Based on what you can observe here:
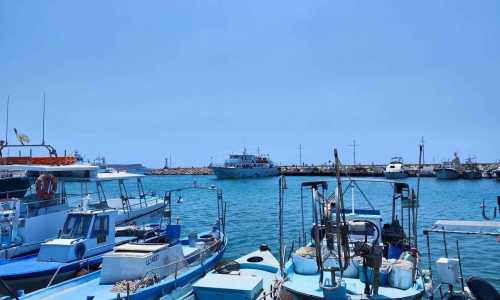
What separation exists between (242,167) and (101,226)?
9749 centimetres

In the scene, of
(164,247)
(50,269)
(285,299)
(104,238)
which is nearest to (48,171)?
(104,238)

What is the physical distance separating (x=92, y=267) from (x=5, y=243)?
4256mm

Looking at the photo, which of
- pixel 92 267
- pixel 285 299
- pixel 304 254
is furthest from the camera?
pixel 92 267

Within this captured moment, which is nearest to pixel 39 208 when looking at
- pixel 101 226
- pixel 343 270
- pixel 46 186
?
pixel 46 186

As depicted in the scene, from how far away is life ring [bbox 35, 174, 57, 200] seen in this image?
19.1 m

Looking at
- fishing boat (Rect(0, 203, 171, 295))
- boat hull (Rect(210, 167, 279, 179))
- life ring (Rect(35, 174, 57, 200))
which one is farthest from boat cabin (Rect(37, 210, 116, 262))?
boat hull (Rect(210, 167, 279, 179))

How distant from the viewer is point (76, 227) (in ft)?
54.7

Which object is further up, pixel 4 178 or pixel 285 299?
pixel 4 178

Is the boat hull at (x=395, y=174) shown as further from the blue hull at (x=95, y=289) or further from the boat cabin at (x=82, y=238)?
the blue hull at (x=95, y=289)

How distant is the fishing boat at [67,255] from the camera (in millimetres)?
14102

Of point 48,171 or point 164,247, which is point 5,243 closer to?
point 48,171

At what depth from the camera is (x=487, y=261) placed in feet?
69.3

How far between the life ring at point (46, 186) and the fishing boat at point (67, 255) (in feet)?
7.53

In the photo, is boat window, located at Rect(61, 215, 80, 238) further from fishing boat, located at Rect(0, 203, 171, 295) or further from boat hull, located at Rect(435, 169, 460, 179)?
boat hull, located at Rect(435, 169, 460, 179)
